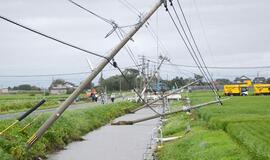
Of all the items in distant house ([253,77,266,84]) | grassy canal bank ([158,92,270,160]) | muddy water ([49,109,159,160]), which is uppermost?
distant house ([253,77,266,84])

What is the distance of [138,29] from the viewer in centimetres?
1873

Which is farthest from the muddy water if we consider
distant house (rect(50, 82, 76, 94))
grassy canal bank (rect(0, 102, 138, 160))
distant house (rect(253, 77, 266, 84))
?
distant house (rect(253, 77, 266, 84))

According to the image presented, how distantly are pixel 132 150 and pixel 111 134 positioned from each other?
938 centimetres

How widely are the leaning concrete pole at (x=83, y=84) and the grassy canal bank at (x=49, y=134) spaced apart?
210 cm

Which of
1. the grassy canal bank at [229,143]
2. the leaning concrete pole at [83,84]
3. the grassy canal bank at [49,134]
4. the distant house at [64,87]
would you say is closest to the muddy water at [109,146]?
the grassy canal bank at [49,134]

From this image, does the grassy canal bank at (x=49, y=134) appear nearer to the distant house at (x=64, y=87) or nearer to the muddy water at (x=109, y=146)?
the muddy water at (x=109, y=146)

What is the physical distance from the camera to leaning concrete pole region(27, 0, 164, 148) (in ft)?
55.3

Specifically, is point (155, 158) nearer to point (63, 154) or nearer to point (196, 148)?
point (196, 148)

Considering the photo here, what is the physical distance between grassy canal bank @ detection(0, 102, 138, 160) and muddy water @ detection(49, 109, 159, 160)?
0.62 m

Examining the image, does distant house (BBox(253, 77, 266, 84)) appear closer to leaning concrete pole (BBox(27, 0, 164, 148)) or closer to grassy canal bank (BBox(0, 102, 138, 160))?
grassy canal bank (BBox(0, 102, 138, 160))

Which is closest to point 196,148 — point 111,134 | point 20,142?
point 20,142

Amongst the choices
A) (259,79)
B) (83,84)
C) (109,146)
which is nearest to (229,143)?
(83,84)

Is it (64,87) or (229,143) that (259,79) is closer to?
(64,87)

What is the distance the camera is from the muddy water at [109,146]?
2573 centimetres
